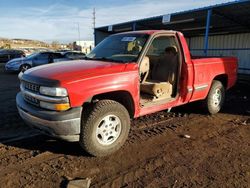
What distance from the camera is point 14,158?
4.18m

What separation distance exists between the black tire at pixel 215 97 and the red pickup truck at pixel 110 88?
1.60ft

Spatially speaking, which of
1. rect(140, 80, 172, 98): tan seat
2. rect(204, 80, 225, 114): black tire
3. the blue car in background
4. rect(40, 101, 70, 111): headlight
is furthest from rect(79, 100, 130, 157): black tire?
the blue car in background

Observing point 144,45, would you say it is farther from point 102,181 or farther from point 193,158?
point 102,181

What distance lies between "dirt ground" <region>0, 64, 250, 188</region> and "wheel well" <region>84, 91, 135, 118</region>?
66 centimetres

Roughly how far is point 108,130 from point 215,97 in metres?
3.49

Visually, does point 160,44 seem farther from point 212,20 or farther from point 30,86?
point 212,20

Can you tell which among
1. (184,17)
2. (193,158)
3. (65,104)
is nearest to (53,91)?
(65,104)

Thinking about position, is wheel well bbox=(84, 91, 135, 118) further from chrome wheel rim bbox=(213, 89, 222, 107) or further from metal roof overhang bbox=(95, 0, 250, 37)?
metal roof overhang bbox=(95, 0, 250, 37)

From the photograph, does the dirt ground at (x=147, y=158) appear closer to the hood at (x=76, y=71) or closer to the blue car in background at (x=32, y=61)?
the hood at (x=76, y=71)

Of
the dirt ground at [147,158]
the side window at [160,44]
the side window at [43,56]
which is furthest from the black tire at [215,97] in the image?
the side window at [43,56]

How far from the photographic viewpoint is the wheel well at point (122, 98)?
4320mm

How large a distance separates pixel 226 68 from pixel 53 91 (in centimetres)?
466

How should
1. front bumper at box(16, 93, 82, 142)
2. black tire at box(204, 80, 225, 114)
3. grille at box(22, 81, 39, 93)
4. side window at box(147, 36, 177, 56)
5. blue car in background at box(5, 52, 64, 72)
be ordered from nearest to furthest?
front bumper at box(16, 93, 82, 142) < grille at box(22, 81, 39, 93) < side window at box(147, 36, 177, 56) < black tire at box(204, 80, 225, 114) < blue car in background at box(5, 52, 64, 72)

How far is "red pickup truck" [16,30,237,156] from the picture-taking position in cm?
381
